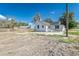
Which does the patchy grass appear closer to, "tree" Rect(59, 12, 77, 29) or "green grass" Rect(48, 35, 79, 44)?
"green grass" Rect(48, 35, 79, 44)

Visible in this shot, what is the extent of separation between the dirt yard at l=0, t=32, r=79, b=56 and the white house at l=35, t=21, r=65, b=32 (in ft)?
0.38

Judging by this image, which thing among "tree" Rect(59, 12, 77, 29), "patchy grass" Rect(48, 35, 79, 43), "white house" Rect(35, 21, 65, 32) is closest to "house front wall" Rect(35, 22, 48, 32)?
"white house" Rect(35, 21, 65, 32)

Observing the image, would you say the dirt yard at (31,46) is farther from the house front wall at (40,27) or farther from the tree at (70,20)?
the tree at (70,20)

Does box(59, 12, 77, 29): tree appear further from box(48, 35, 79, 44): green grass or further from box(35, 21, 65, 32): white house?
box(48, 35, 79, 44): green grass

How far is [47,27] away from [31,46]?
14.1 inches

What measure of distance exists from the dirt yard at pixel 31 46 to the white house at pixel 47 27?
11cm

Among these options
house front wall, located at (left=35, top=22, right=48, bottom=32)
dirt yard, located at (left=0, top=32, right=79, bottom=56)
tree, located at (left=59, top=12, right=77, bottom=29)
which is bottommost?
dirt yard, located at (left=0, top=32, right=79, bottom=56)

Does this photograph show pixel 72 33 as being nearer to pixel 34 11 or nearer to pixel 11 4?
pixel 34 11

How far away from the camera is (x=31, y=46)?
3.67 m

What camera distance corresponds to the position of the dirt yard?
3.63 meters

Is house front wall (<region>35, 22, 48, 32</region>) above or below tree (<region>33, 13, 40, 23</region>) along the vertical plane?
below

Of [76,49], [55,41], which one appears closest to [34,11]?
[55,41]

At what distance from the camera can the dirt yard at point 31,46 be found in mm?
3633

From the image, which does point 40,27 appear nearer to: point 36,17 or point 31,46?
point 36,17
